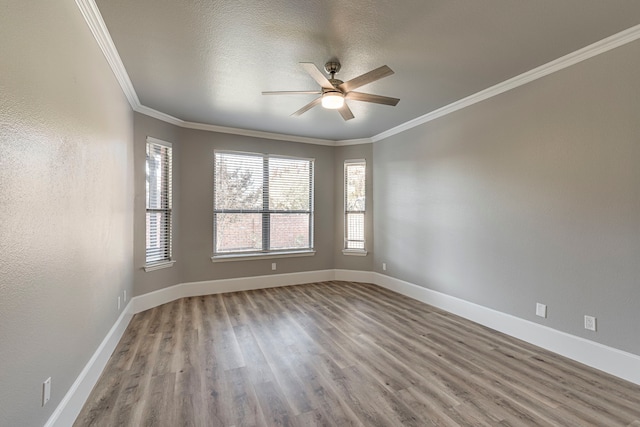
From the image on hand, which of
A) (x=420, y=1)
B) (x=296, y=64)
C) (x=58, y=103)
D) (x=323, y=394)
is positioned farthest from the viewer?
(x=296, y=64)

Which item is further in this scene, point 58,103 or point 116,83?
point 116,83

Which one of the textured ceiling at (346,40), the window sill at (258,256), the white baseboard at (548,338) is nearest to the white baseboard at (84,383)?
the window sill at (258,256)

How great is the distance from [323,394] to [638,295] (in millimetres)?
2590

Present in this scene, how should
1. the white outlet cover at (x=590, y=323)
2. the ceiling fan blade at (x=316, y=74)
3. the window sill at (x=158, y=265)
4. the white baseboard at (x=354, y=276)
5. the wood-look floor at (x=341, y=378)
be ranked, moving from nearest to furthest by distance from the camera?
the wood-look floor at (x=341, y=378) < the ceiling fan blade at (x=316, y=74) < the white outlet cover at (x=590, y=323) < the window sill at (x=158, y=265) < the white baseboard at (x=354, y=276)

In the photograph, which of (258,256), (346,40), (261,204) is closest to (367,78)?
(346,40)

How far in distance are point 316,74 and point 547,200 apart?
8.39 feet

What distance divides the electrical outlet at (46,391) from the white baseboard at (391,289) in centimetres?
13

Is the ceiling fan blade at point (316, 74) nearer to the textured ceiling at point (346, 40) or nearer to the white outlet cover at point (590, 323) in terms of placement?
the textured ceiling at point (346, 40)

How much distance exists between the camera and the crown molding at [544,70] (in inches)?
90.0

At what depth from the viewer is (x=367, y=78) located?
2.33 meters

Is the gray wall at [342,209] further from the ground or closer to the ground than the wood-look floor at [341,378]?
further from the ground

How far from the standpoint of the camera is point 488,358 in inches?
104

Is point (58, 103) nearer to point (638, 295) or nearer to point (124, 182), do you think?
point (124, 182)

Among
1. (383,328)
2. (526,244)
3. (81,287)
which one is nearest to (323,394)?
(383,328)
